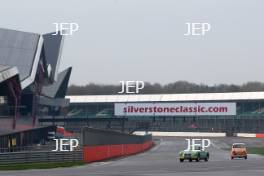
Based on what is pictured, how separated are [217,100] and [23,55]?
2278 inches

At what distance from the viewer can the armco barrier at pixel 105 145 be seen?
5894cm

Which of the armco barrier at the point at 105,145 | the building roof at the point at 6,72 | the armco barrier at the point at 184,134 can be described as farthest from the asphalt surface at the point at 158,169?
the armco barrier at the point at 184,134

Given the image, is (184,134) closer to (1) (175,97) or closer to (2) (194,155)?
(1) (175,97)

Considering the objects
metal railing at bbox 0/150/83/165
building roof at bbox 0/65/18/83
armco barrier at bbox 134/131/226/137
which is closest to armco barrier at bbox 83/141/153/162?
metal railing at bbox 0/150/83/165

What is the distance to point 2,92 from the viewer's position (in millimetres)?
88062

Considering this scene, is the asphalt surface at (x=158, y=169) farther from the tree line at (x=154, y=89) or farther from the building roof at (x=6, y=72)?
the tree line at (x=154, y=89)

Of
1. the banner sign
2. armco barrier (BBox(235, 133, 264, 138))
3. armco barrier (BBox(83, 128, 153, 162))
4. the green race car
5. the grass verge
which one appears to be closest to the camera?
Answer: the grass verge

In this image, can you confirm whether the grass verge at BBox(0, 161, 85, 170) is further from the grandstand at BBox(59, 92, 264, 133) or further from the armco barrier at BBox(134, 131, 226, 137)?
the grandstand at BBox(59, 92, 264, 133)

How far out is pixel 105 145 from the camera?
65.9m

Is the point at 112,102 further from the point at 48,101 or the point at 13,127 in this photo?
the point at 13,127

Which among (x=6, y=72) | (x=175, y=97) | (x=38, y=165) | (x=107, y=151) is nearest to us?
(x=38, y=165)

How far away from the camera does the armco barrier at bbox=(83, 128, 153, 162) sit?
58.9 m

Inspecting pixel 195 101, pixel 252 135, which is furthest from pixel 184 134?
pixel 252 135

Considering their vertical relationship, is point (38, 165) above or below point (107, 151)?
below
